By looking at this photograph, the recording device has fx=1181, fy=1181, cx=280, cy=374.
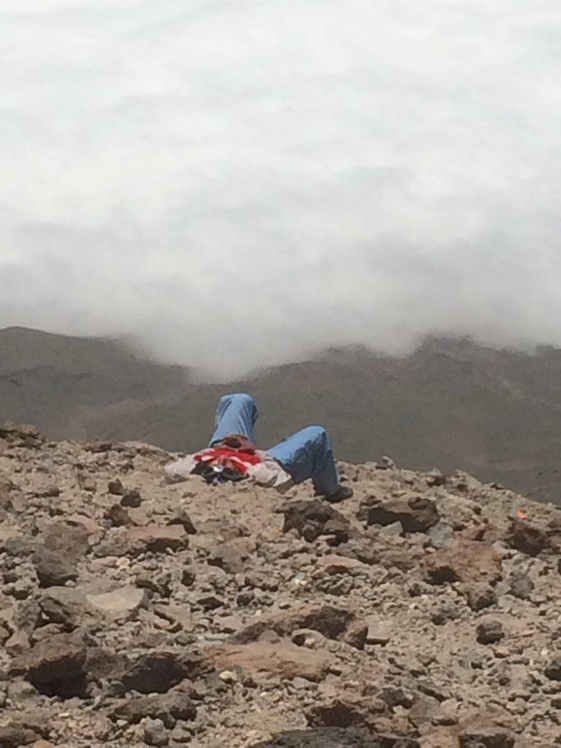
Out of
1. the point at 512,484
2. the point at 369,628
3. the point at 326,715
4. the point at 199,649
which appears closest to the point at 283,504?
the point at 369,628

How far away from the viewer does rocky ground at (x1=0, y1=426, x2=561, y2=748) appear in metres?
3.24

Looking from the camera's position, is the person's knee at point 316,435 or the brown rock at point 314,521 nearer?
the brown rock at point 314,521

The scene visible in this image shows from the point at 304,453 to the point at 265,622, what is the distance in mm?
3407

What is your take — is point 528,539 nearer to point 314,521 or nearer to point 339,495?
point 314,521

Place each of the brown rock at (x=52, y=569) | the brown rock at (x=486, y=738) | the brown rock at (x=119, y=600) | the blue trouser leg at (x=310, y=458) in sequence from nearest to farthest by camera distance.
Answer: the brown rock at (x=486, y=738), the brown rock at (x=119, y=600), the brown rock at (x=52, y=569), the blue trouser leg at (x=310, y=458)

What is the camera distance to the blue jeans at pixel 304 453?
7.25m

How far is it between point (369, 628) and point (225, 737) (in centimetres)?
115

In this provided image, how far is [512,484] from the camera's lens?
2164 cm

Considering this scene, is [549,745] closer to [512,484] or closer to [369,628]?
[369,628]

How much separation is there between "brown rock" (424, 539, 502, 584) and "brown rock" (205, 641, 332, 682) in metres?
1.26

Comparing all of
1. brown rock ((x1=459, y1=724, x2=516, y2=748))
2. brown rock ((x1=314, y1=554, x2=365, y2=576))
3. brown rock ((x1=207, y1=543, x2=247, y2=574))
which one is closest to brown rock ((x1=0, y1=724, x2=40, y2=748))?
brown rock ((x1=459, y1=724, x2=516, y2=748))

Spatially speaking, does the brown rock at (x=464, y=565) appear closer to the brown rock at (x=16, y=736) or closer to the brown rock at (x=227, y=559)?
the brown rock at (x=227, y=559)

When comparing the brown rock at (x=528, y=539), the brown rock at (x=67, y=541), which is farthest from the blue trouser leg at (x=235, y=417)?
the brown rock at (x=67, y=541)

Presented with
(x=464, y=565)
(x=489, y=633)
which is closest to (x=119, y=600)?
(x=489, y=633)
